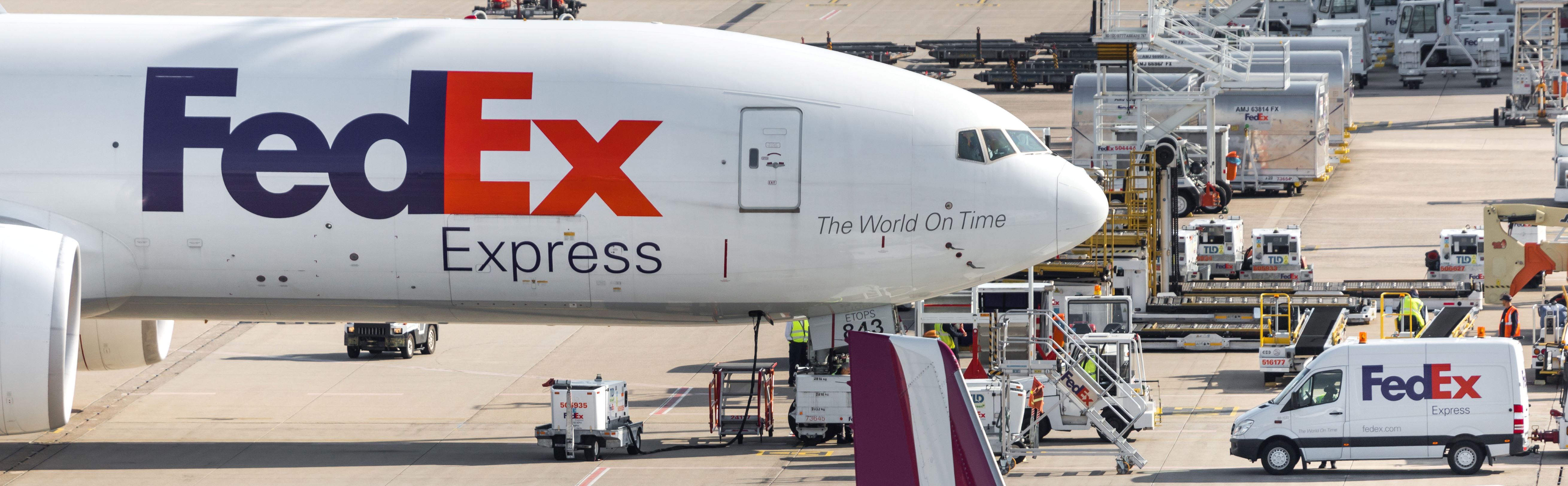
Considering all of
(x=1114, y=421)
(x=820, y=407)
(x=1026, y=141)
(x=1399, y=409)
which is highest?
(x=1026, y=141)

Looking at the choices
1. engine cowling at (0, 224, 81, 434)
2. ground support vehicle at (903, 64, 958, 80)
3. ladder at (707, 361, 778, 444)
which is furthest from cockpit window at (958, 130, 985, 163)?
ground support vehicle at (903, 64, 958, 80)

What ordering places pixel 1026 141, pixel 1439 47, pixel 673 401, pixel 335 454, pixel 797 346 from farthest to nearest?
pixel 1439 47, pixel 797 346, pixel 673 401, pixel 335 454, pixel 1026 141

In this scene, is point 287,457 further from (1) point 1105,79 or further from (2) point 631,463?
(1) point 1105,79

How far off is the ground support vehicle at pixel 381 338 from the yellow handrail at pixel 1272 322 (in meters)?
17.5

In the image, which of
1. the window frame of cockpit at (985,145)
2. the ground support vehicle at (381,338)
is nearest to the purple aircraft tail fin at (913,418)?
the window frame of cockpit at (985,145)

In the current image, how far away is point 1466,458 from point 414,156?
16065 millimetres

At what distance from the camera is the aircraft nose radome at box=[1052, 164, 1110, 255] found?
84.6 feet

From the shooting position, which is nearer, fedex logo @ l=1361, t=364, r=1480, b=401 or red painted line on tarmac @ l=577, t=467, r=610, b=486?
fedex logo @ l=1361, t=364, r=1480, b=401

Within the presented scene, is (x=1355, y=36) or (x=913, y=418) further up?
(x=1355, y=36)

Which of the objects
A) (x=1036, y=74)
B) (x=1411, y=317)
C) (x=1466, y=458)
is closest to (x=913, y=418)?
(x=1466, y=458)

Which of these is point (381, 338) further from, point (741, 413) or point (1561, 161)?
point (1561, 161)

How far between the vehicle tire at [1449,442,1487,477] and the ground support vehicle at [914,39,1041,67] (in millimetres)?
59422

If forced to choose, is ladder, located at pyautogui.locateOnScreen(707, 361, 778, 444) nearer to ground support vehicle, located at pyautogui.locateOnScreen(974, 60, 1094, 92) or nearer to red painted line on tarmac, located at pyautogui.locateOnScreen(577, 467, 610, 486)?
red painted line on tarmac, located at pyautogui.locateOnScreen(577, 467, 610, 486)

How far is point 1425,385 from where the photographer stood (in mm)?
26250
